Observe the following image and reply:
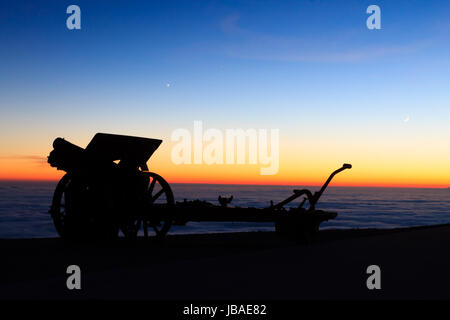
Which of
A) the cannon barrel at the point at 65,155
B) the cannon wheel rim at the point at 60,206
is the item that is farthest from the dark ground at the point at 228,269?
the cannon barrel at the point at 65,155

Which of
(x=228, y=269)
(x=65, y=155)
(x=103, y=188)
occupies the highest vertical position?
(x=65, y=155)

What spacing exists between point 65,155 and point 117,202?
1.54 meters

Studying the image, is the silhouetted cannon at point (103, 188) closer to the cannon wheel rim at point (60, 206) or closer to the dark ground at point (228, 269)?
the cannon wheel rim at point (60, 206)

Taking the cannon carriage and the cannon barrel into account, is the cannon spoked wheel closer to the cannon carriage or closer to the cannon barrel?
the cannon carriage

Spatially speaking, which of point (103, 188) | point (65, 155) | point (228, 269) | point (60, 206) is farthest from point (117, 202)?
point (228, 269)

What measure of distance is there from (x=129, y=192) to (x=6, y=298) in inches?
194

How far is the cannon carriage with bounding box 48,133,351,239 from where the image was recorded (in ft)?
33.4

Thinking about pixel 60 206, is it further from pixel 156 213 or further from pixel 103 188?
pixel 156 213

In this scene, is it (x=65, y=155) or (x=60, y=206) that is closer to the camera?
(x=65, y=155)

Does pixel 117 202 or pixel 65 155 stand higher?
pixel 65 155

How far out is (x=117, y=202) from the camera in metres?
10.4

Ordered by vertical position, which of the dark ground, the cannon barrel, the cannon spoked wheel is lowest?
the dark ground

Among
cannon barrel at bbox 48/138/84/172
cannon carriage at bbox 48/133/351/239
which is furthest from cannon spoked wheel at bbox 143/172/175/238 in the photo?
cannon barrel at bbox 48/138/84/172
